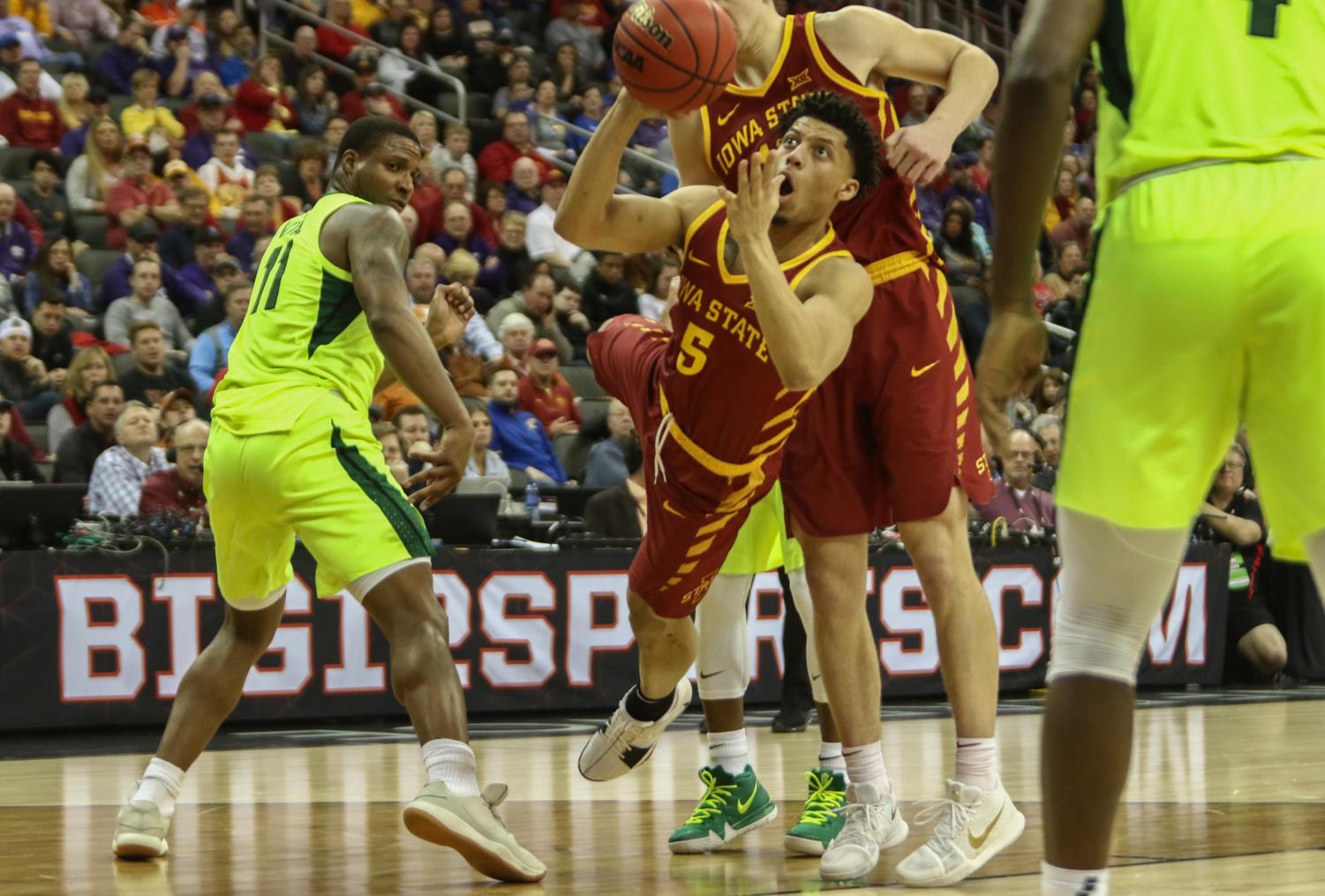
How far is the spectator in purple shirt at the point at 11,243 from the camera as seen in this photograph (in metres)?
11.1

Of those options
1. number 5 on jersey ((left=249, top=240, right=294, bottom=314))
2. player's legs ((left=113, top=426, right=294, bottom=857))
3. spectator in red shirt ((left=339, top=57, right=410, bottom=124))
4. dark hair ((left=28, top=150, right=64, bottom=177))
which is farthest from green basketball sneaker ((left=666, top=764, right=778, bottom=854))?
spectator in red shirt ((left=339, top=57, right=410, bottom=124))

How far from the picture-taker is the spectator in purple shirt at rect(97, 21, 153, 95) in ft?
43.7

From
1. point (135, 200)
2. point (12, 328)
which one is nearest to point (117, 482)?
point (12, 328)

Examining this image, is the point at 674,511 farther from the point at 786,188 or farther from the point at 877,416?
the point at 786,188

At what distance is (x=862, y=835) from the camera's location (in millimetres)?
4445

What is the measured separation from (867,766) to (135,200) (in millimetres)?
8816

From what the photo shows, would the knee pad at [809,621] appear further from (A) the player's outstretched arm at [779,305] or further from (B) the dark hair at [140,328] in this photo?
(B) the dark hair at [140,328]

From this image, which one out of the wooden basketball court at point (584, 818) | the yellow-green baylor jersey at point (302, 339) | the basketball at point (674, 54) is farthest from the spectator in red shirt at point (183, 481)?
the basketball at point (674, 54)

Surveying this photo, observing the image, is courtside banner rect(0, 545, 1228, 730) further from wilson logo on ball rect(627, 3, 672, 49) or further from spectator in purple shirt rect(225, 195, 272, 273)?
wilson logo on ball rect(627, 3, 672, 49)

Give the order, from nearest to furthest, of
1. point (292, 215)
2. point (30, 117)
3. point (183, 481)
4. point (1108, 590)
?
point (1108, 590) → point (183, 481) → point (292, 215) → point (30, 117)

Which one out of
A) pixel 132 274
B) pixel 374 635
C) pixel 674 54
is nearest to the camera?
pixel 674 54

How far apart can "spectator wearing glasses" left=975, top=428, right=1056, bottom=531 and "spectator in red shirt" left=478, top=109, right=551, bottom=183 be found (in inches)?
204

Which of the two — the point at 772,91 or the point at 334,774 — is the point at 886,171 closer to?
the point at 772,91

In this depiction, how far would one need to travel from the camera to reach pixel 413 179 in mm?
5207
